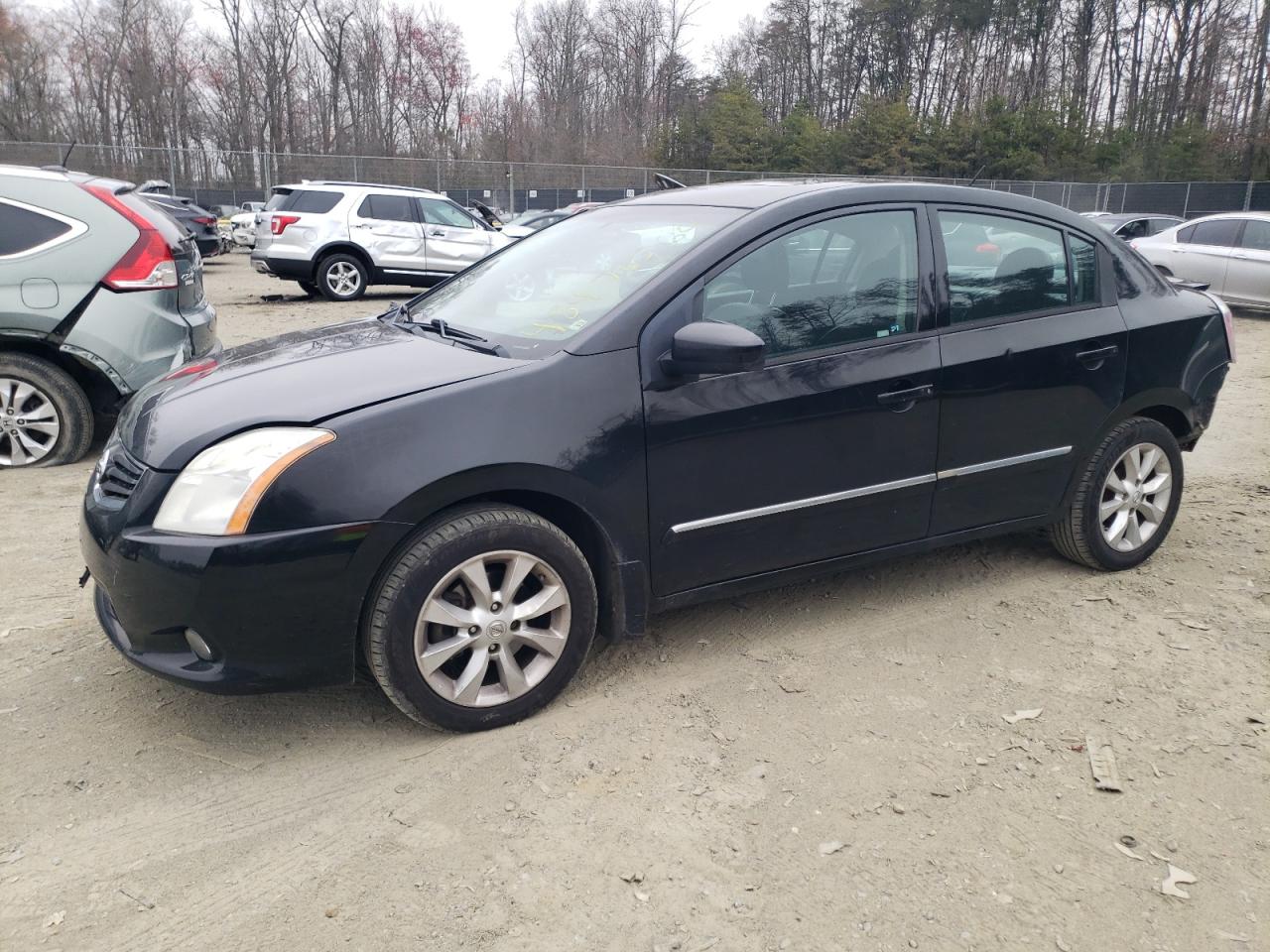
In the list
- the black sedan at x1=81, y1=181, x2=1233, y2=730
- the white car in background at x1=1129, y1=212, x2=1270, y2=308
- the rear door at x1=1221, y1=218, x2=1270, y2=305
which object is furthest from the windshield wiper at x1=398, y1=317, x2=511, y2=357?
the rear door at x1=1221, y1=218, x2=1270, y2=305

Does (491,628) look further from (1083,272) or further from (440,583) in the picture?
(1083,272)

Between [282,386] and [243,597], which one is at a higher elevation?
[282,386]

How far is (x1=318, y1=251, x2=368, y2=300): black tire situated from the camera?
14.8 m

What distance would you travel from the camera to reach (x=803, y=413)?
3.34m

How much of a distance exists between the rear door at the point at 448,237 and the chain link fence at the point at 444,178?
14712mm

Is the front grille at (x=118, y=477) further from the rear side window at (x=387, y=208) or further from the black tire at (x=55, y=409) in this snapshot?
the rear side window at (x=387, y=208)

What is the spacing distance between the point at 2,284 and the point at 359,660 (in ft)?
13.2

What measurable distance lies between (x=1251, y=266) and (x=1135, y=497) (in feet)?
39.9

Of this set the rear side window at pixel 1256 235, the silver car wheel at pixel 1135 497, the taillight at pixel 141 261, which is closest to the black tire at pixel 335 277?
the taillight at pixel 141 261

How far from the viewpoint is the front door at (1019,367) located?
371 cm

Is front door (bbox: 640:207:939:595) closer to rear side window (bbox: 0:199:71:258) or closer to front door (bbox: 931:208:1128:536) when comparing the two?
front door (bbox: 931:208:1128:536)

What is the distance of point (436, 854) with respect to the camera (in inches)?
98.1

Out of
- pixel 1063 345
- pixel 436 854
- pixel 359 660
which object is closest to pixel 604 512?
pixel 359 660

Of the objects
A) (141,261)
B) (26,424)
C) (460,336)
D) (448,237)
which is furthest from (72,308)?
(448,237)
